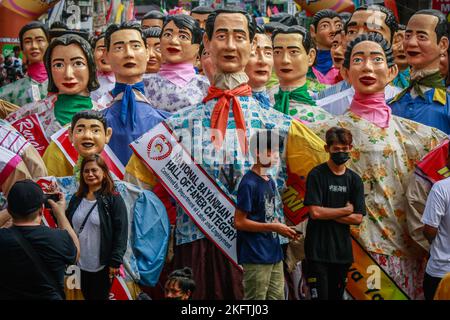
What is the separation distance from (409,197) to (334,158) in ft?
3.17

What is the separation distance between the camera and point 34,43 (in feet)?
35.1

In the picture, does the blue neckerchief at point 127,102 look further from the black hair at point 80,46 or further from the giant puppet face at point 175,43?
the giant puppet face at point 175,43

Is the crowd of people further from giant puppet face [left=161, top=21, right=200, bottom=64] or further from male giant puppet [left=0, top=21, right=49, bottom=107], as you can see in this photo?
male giant puppet [left=0, top=21, right=49, bottom=107]

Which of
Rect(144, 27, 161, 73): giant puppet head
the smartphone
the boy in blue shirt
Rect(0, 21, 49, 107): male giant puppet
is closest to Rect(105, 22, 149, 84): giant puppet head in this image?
Rect(144, 27, 161, 73): giant puppet head

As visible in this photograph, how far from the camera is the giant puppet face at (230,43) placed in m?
6.83

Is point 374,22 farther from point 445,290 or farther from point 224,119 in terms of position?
point 445,290

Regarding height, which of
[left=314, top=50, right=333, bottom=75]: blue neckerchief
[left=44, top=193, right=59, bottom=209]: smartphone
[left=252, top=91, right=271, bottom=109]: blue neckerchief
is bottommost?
[left=44, top=193, right=59, bottom=209]: smartphone

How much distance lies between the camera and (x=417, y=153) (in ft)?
23.8

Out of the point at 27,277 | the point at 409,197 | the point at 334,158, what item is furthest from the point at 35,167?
the point at 409,197

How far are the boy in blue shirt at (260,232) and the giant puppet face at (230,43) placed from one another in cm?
80

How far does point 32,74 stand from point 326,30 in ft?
11.2

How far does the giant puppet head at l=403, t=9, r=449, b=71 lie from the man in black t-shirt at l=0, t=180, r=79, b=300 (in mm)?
3734

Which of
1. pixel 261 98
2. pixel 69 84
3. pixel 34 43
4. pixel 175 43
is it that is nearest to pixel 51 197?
pixel 69 84

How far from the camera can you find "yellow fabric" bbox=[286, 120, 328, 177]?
6.79 meters
